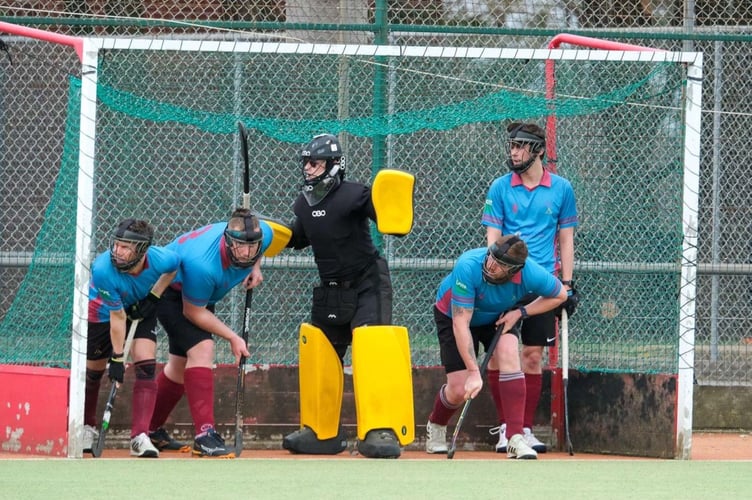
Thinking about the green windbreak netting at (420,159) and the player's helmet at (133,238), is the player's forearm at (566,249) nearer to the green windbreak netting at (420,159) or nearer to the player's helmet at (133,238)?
the green windbreak netting at (420,159)

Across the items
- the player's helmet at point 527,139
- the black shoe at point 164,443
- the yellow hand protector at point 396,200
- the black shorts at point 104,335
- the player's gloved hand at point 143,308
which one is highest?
the player's helmet at point 527,139

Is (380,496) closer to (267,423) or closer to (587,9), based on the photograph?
(267,423)

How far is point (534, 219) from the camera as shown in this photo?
311 inches

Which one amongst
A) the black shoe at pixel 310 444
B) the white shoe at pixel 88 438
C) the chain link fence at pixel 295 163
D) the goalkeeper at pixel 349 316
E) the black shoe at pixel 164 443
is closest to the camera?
the goalkeeper at pixel 349 316

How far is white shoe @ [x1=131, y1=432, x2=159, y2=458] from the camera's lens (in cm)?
727

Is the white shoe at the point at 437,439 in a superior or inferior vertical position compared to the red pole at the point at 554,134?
inferior

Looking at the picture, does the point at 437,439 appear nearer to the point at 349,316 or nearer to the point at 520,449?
the point at 520,449

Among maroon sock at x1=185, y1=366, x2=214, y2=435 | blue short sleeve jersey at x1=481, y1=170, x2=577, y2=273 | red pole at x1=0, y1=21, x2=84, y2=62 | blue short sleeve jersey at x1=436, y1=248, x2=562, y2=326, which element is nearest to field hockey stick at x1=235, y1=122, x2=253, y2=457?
maroon sock at x1=185, y1=366, x2=214, y2=435

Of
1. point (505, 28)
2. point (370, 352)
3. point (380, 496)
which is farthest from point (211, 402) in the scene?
point (505, 28)

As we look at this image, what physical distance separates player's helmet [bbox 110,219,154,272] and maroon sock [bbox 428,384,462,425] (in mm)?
1878

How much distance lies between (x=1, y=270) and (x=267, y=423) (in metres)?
1.87

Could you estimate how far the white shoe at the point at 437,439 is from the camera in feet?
26.2

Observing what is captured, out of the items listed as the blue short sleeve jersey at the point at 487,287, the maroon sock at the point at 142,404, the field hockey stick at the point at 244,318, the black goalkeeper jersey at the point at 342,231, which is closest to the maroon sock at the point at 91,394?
the maroon sock at the point at 142,404

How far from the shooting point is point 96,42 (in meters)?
7.28
